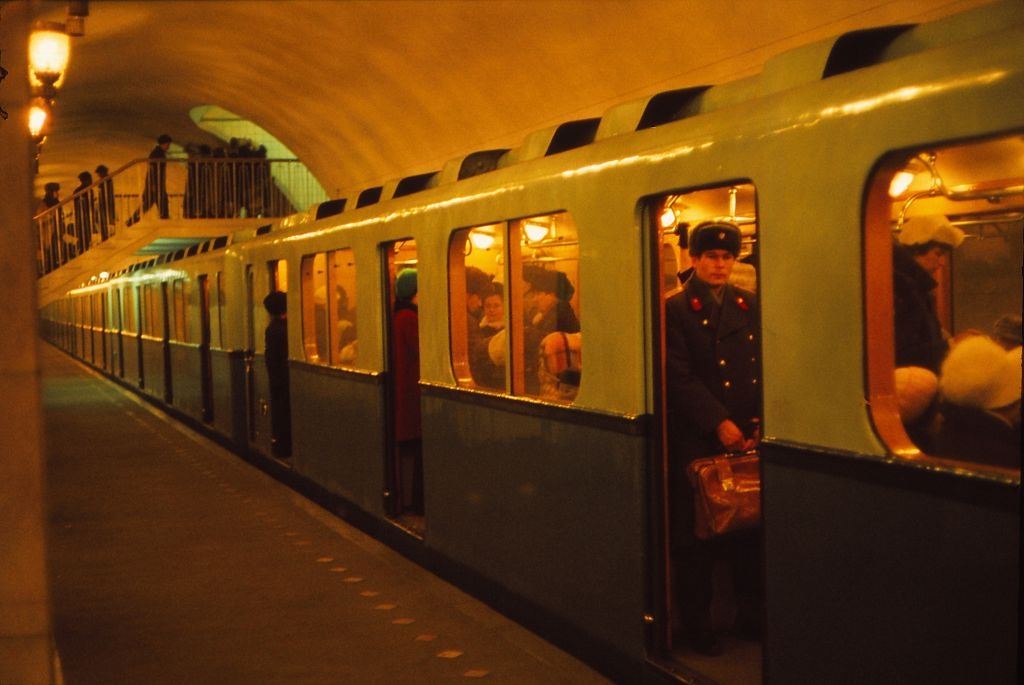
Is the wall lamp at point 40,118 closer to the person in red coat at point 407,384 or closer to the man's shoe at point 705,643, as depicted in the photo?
the person in red coat at point 407,384

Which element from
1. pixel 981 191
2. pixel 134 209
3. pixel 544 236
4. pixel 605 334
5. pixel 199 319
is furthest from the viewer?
pixel 134 209

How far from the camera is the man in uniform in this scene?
4969 millimetres

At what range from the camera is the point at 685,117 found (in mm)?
4793

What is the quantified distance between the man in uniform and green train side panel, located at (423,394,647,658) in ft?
0.83

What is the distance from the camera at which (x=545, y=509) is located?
223 inches

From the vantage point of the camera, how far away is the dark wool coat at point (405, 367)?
8164 mm

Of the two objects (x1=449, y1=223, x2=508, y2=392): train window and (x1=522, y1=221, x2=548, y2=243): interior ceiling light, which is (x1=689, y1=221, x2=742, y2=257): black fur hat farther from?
(x1=449, y1=223, x2=508, y2=392): train window

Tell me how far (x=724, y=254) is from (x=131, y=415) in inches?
631

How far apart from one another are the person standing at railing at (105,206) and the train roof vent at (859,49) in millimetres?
20073

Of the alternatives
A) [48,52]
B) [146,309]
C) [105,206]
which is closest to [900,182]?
[48,52]

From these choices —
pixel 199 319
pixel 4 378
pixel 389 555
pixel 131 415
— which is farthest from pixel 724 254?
pixel 131 415

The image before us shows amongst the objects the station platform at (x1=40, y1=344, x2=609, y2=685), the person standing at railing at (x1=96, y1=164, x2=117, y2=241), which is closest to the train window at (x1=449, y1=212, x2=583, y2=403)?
the station platform at (x1=40, y1=344, x2=609, y2=685)

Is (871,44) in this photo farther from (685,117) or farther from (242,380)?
(242,380)

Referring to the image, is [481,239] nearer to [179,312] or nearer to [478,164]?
[478,164]
